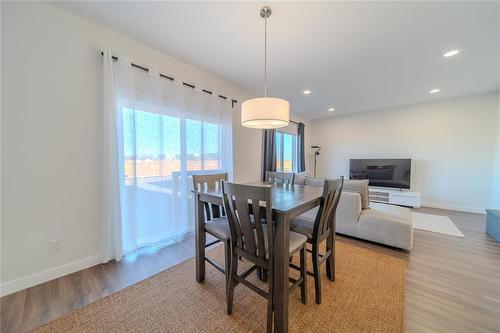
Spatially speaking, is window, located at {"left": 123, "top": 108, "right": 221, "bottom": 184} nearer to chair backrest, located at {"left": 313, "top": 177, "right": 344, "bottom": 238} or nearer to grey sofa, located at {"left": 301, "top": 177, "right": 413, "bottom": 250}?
grey sofa, located at {"left": 301, "top": 177, "right": 413, "bottom": 250}

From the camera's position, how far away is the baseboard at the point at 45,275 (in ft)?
5.11

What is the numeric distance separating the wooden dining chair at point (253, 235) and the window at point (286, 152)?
3.59 metres

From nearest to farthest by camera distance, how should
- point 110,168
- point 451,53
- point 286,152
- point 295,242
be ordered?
point 295,242
point 110,168
point 451,53
point 286,152

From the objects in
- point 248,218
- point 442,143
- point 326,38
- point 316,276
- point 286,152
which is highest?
point 326,38

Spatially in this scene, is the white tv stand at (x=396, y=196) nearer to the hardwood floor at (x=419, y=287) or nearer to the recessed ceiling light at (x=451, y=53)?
the hardwood floor at (x=419, y=287)

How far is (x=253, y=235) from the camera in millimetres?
1259

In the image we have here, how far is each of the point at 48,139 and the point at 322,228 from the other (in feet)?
8.43

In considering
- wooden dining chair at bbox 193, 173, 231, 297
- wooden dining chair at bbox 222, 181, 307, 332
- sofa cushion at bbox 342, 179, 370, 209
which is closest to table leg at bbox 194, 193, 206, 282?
wooden dining chair at bbox 193, 173, 231, 297

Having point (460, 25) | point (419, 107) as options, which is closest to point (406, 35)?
point (460, 25)

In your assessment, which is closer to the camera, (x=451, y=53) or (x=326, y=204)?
(x=326, y=204)

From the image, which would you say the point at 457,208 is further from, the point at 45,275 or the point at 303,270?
the point at 45,275

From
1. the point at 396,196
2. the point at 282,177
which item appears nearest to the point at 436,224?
the point at 396,196

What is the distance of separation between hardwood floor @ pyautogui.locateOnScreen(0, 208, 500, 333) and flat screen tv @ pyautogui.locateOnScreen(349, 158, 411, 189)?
2.19 metres

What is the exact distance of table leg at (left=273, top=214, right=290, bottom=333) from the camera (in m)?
1.17
